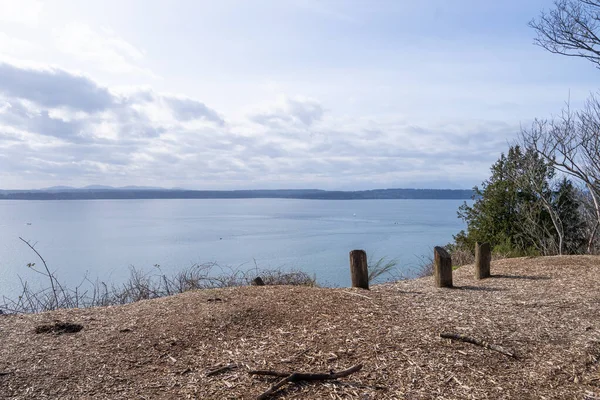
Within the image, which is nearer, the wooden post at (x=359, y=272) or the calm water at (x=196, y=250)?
the wooden post at (x=359, y=272)

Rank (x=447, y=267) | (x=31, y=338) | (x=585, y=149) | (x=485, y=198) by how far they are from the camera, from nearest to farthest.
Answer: (x=31, y=338) < (x=447, y=267) < (x=585, y=149) < (x=485, y=198)

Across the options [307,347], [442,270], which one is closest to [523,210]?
[442,270]

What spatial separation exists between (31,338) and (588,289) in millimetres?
6840

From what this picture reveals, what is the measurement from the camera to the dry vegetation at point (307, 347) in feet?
11.8

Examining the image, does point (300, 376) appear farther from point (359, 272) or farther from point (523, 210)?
point (523, 210)

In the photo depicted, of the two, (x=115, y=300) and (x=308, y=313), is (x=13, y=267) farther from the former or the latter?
(x=308, y=313)

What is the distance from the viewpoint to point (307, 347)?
4285mm

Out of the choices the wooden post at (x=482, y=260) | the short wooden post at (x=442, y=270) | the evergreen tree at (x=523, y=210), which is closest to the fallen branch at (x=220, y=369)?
the short wooden post at (x=442, y=270)

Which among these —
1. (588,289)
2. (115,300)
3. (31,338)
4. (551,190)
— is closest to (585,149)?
(551,190)

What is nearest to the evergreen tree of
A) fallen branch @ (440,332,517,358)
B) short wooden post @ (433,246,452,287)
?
short wooden post @ (433,246,452,287)

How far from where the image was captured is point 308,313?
206 inches

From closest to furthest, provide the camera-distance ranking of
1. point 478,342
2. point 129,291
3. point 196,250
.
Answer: point 478,342 < point 129,291 < point 196,250

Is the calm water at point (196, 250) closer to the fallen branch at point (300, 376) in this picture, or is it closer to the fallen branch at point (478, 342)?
the fallen branch at point (478, 342)

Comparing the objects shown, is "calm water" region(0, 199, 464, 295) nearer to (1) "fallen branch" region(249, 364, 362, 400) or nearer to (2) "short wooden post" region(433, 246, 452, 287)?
(2) "short wooden post" region(433, 246, 452, 287)
